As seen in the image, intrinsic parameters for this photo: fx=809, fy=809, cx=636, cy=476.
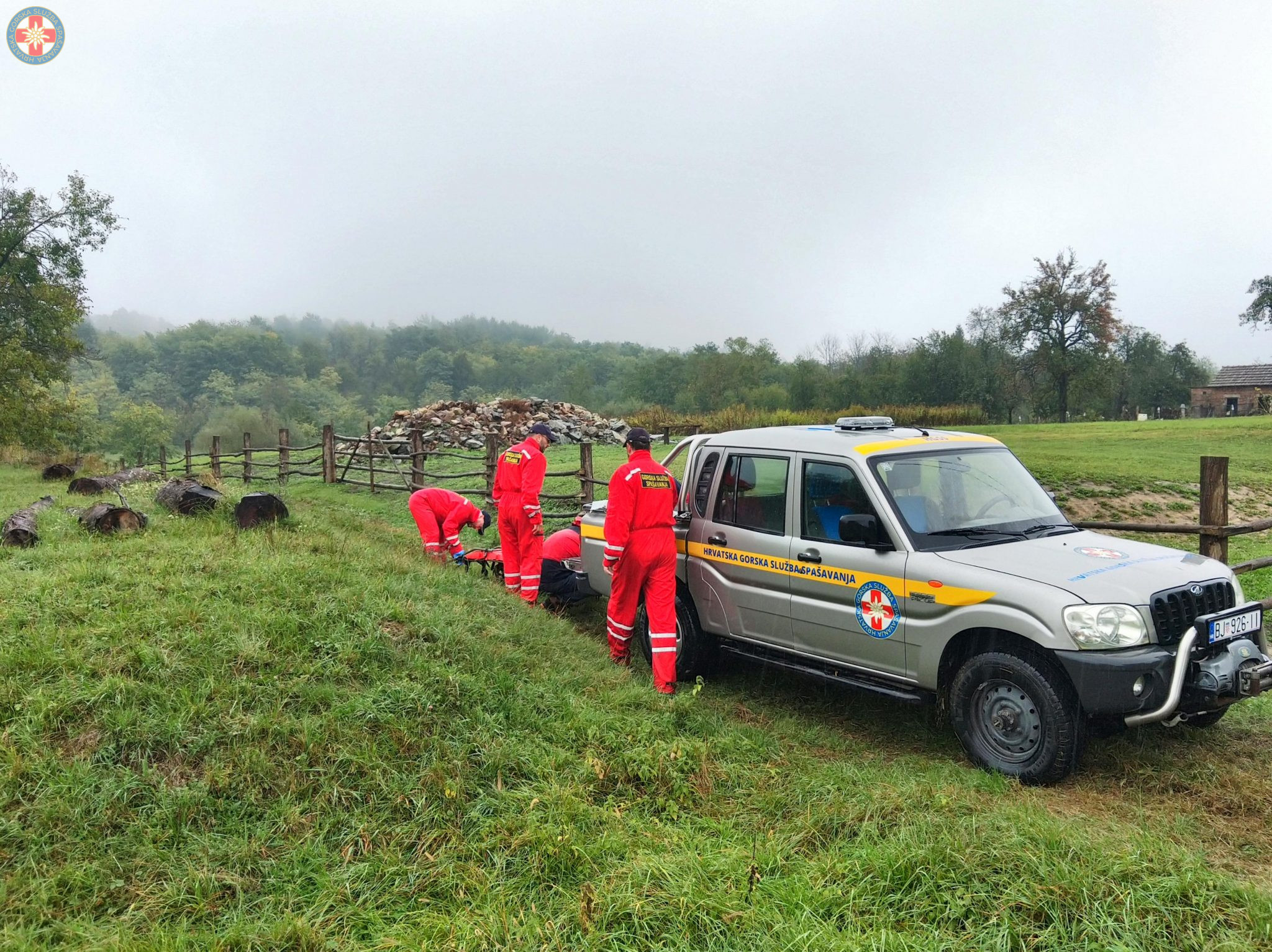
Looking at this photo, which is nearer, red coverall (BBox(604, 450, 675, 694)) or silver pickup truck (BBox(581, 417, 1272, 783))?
silver pickup truck (BBox(581, 417, 1272, 783))

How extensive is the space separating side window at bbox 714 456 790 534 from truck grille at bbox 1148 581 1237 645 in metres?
2.21

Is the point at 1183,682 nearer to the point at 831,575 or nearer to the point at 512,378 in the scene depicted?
the point at 831,575

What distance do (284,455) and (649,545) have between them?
18.5 meters

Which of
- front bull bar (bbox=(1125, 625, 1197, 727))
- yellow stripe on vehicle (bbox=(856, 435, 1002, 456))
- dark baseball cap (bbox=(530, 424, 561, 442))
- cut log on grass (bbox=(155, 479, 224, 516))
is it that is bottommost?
front bull bar (bbox=(1125, 625, 1197, 727))

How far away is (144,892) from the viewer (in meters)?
3.10

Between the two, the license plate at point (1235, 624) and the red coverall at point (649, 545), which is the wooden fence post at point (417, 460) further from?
the license plate at point (1235, 624)

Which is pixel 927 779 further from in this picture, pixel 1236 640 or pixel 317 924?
pixel 317 924

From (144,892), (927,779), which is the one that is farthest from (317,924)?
(927,779)

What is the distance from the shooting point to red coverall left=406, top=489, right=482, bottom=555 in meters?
8.89

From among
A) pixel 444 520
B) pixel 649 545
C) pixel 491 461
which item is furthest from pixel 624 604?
pixel 491 461

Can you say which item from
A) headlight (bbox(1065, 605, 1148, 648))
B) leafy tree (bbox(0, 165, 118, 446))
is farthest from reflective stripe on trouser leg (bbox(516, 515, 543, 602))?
leafy tree (bbox(0, 165, 118, 446))

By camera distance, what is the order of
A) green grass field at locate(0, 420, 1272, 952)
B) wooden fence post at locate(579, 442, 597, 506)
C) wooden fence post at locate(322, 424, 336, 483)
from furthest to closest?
wooden fence post at locate(322, 424, 336, 483)
wooden fence post at locate(579, 442, 597, 506)
green grass field at locate(0, 420, 1272, 952)

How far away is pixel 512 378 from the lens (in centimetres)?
9062

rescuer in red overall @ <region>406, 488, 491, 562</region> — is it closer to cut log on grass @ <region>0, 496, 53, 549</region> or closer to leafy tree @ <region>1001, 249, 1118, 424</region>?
cut log on grass @ <region>0, 496, 53, 549</region>
